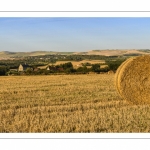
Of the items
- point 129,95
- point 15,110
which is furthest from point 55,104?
point 129,95

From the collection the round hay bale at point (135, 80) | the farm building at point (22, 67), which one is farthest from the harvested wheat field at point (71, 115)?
the farm building at point (22, 67)

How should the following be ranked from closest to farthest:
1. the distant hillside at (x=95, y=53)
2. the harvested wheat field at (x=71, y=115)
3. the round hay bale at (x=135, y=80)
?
the harvested wheat field at (x=71, y=115), the round hay bale at (x=135, y=80), the distant hillside at (x=95, y=53)

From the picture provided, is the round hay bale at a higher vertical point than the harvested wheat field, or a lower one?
higher

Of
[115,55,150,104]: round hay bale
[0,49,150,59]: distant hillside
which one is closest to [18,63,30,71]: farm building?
[0,49,150,59]: distant hillside

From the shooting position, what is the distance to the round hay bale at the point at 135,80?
891 centimetres

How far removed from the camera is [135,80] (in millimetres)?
9148

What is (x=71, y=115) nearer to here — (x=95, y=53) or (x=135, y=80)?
(x=135, y=80)

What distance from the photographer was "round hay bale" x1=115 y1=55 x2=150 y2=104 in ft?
29.2

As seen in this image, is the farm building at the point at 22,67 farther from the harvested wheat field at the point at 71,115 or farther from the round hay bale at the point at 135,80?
the round hay bale at the point at 135,80

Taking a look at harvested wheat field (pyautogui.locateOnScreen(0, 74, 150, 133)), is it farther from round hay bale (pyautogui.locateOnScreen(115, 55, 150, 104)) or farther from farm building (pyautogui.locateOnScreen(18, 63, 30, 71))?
farm building (pyautogui.locateOnScreen(18, 63, 30, 71))
